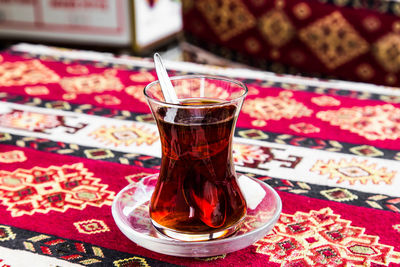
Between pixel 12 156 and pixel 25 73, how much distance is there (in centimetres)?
55

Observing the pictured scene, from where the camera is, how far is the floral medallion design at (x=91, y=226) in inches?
28.6

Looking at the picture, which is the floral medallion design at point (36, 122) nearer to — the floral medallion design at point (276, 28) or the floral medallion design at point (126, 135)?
the floral medallion design at point (126, 135)

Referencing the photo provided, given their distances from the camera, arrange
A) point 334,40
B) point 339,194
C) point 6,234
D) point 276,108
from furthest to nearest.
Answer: point 334,40 → point 276,108 → point 339,194 → point 6,234

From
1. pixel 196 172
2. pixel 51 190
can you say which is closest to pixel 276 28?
pixel 51 190

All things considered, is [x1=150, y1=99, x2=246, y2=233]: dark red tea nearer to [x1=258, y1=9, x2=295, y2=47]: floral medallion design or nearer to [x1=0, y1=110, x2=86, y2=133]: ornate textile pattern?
[x1=0, y1=110, x2=86, y2=133]: ornate textile pattern

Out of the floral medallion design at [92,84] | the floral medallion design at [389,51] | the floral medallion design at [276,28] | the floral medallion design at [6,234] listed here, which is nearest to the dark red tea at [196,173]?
the floral medallion design at [6,234]

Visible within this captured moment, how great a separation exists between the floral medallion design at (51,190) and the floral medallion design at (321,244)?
0.27 m

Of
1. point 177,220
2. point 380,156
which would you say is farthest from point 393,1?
point 177,220

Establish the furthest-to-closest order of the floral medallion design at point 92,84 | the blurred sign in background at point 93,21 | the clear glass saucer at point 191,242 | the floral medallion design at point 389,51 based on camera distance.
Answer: the blurred sign in background at point 93,21, the floral medallion design at point 389,51, the floral medallion design at point 92,84, the clear glass saucer at point 191,242

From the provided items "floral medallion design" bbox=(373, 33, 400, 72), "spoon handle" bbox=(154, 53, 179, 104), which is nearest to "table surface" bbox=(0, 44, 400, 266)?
"spoon handle" bbox=(154, 53, 179, 104)

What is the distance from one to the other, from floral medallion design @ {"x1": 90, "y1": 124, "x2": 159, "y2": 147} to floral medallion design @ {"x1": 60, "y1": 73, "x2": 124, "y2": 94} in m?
0.25

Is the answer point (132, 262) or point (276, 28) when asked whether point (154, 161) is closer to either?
point (132, 262)

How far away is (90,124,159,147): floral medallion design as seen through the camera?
1047 mm

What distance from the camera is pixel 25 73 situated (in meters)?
1.46
